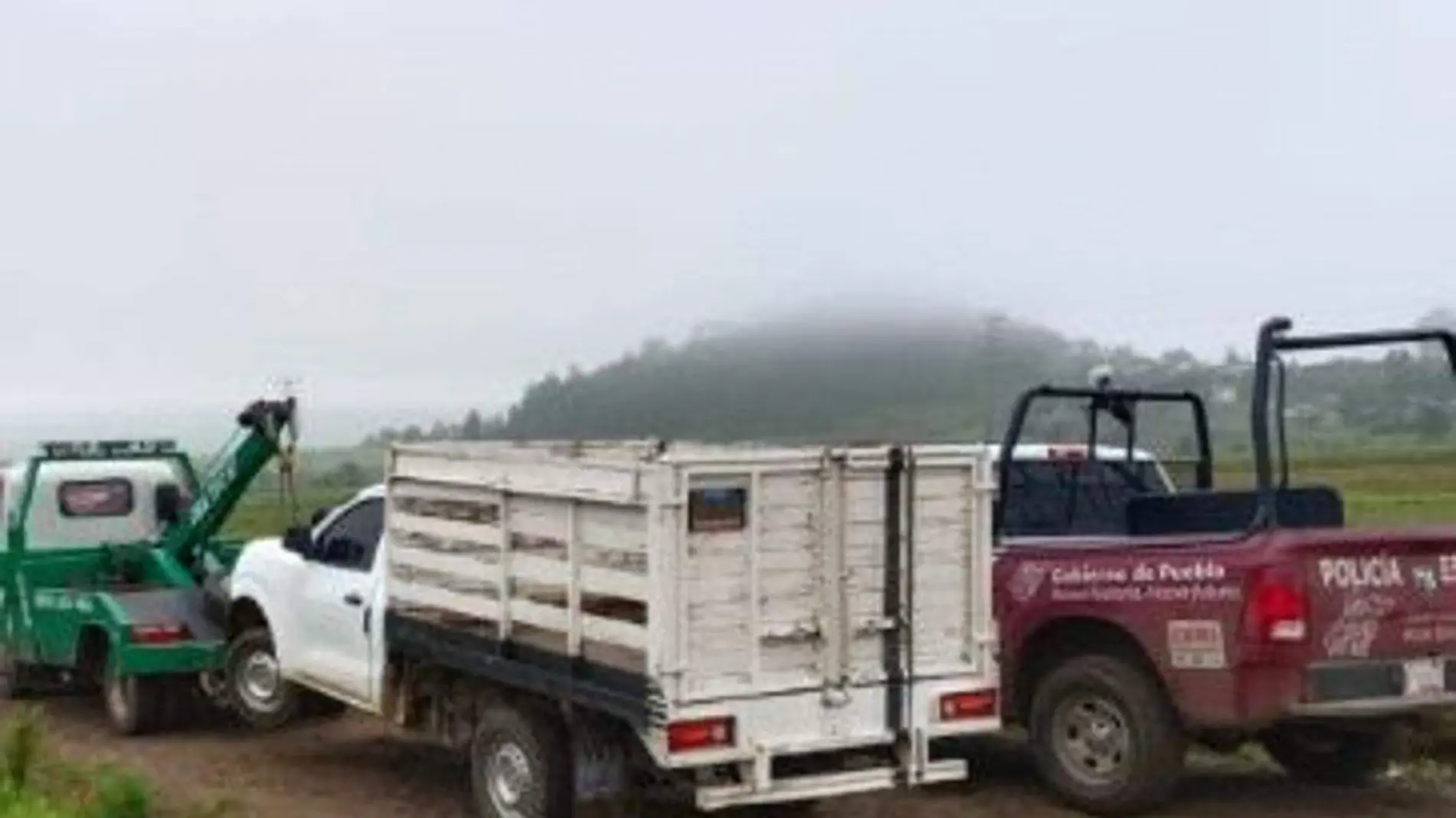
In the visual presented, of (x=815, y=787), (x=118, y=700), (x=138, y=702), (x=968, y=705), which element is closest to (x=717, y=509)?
(x=815, y=787)

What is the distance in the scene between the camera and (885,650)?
→ 8781mm

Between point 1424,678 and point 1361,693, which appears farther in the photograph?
point 1424,678

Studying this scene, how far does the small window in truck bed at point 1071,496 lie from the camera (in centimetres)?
1112

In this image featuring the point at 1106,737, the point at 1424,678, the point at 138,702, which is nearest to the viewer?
the point at 1424,678

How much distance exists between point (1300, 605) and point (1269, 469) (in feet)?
2.53

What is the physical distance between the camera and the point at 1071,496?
37.2 ft

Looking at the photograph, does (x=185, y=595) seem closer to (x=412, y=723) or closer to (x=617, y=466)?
(x=412, y=723)

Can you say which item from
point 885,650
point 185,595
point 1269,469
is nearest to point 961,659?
point 885,650

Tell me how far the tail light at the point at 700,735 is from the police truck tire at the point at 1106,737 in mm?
2388

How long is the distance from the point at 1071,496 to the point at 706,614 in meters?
3.70

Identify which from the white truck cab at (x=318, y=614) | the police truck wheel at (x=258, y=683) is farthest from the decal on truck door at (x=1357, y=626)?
the police truck wheel at (x=258, y=683)

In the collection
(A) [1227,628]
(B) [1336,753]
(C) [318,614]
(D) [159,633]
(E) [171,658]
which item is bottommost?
(B) [1336,753]

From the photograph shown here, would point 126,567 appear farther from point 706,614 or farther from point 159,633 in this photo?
point 706,614

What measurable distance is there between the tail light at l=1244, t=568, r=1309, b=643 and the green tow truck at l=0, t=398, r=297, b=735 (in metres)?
6.97
